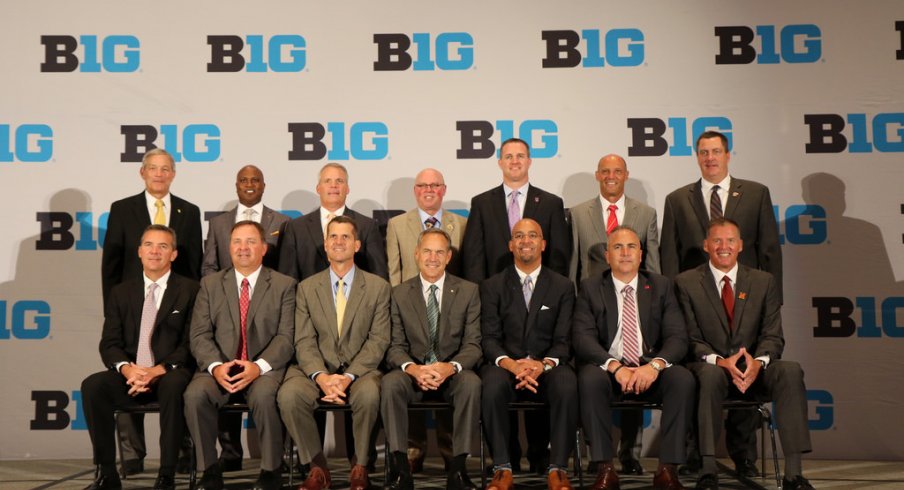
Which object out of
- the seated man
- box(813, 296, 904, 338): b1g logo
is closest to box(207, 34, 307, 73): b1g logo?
the seated man

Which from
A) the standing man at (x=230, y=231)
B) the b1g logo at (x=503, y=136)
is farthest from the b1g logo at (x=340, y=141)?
the standing man at (x=230, y=231)

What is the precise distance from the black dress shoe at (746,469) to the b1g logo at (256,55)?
399 cm

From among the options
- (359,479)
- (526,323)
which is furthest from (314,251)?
(359,479)

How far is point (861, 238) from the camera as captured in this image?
6375 mm

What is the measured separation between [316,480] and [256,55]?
10.7 ft

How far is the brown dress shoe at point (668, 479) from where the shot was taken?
4.61m

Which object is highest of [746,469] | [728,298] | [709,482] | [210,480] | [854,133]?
[854,133]

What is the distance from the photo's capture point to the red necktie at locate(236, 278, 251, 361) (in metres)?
5.02

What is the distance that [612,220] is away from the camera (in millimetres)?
5676

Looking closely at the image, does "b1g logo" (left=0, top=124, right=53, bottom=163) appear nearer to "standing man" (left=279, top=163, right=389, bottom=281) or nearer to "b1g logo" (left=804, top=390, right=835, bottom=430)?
"standing man" (left=279, top=163, right=389, bottom=281)

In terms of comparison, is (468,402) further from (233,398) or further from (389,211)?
(389,211)

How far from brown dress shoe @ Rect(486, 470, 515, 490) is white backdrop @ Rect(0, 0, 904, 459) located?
95.4 inches

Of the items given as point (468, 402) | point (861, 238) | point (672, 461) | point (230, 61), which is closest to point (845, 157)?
point (861, 238)

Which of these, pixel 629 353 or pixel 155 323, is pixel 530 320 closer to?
pixel 629 353
